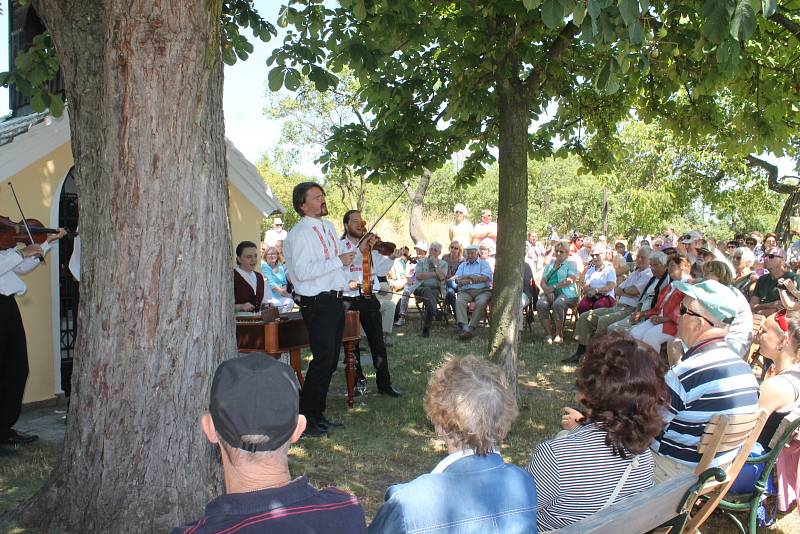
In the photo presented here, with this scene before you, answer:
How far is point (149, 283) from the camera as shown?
3646 mm

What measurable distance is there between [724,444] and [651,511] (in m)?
1.01

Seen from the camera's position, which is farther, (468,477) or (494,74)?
(494,74)

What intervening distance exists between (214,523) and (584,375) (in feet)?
5.78

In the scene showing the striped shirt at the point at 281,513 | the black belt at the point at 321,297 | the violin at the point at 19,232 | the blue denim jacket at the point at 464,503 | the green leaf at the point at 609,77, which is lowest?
the blue denim jacket at the point at 464,503

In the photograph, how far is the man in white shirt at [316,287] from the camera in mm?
6301

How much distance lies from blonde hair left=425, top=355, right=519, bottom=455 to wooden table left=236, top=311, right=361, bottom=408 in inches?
161

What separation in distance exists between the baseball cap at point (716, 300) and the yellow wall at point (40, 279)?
260 inches

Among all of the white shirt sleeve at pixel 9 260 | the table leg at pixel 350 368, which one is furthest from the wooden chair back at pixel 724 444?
the white shirt sleeve at pixel 9 260

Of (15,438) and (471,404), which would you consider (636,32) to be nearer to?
(471,404)

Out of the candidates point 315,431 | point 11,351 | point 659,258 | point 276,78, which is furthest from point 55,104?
point 659,258

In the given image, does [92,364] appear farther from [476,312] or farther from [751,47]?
[476,312]

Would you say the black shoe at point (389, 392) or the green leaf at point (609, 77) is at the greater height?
the green leaf at point (609, 77)

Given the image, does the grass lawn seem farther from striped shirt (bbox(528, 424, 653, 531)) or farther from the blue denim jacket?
the blue denim jacket

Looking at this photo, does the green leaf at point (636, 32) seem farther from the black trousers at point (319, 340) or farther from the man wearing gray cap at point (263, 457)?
the black trousers at point (319, 340)
